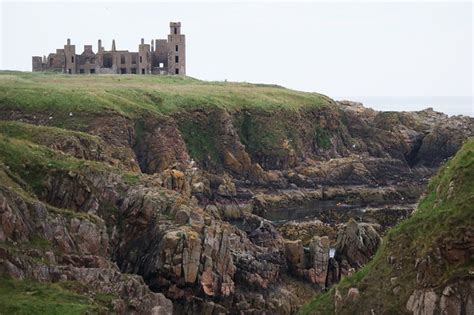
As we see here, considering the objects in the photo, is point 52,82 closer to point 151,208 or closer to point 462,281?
point 151,208

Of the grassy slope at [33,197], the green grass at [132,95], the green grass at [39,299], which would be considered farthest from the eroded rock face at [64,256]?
the green grass at [132,95]

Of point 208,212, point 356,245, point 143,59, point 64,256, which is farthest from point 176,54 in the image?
point 64,256

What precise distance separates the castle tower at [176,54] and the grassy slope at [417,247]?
115 m

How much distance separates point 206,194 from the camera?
10019 cm

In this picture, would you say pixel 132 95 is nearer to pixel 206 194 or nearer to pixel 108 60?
pixel 206 194

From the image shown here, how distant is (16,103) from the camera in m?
107

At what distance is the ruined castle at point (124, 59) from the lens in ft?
532

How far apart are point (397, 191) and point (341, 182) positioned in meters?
8.34

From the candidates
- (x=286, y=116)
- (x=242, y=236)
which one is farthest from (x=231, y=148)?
(x=242, y=236)

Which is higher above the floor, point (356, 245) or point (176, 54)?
point (176, 54)

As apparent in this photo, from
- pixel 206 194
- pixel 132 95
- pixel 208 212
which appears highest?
pixel 132 95

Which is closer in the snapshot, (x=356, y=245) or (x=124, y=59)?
(x=356, y=245)

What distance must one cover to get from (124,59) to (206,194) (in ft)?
226

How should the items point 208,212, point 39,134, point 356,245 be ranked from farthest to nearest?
1. point 208,212
2. point 39,134
3. point 356,245
